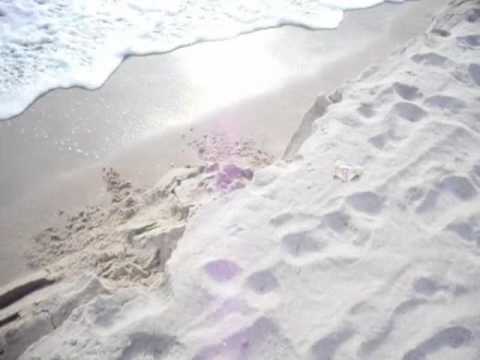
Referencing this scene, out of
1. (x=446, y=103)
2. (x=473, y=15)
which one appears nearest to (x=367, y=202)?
(x=446, y=103)

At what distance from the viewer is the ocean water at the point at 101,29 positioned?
357 cm

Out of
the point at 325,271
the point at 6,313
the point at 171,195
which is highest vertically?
the point at 325,271

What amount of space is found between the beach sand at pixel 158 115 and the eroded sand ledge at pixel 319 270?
568 mm

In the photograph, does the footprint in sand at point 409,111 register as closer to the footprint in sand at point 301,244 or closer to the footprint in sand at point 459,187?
the footprint in sand at point 459,187

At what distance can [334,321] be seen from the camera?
1.65 m

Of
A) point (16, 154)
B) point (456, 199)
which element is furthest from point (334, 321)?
point (16, 154)

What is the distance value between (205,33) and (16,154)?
2.17m

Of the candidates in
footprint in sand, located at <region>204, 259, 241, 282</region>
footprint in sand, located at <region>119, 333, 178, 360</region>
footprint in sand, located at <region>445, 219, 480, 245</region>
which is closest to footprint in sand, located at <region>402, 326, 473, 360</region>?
footprint in sand, located at <region>445, 219, 480, 245</region>

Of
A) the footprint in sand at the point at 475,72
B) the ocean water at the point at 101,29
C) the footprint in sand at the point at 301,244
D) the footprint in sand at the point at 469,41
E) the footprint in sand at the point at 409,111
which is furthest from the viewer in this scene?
the ocean water at the point at 101,29

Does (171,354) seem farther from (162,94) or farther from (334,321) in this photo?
(162,94)

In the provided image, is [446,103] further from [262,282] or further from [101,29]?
[101,29]

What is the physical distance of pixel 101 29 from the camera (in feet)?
13.8

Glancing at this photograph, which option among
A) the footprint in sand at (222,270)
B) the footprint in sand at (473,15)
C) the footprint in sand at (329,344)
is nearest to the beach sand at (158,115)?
the footprint in sand at (473,15)

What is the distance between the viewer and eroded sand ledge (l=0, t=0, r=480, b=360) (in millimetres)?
1605
